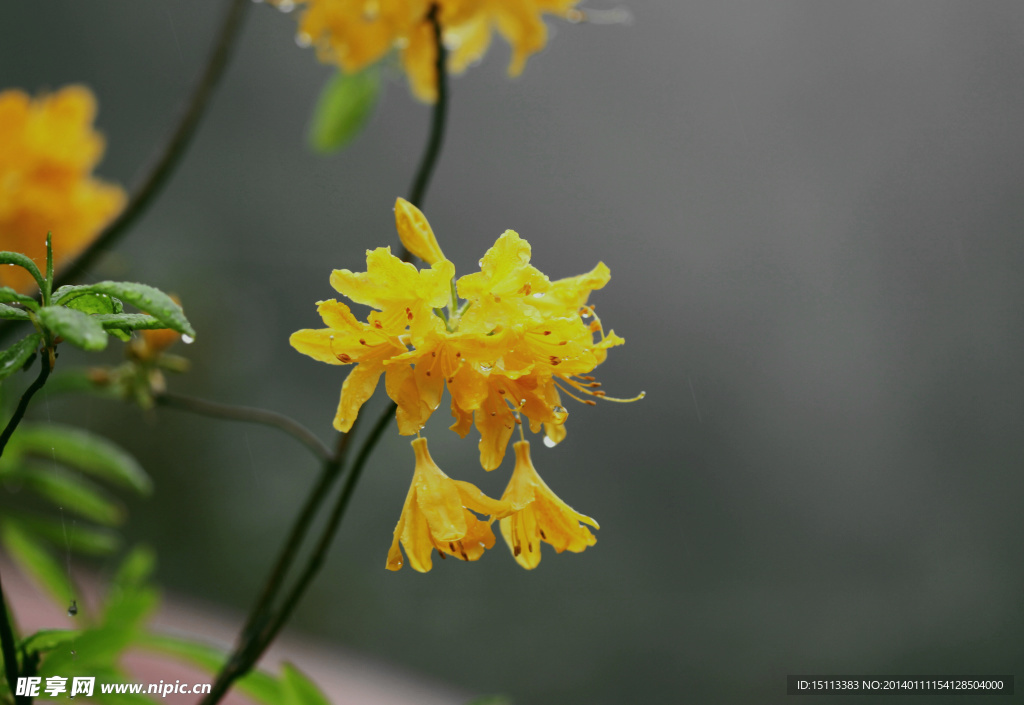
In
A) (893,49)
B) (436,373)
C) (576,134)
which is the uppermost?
(893,49)

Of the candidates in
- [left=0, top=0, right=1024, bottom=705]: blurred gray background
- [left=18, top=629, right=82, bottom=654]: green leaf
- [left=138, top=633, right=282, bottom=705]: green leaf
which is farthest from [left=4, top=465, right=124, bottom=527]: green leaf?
[left=0, top=0, right=1024, bottom=705]: blurred gray background

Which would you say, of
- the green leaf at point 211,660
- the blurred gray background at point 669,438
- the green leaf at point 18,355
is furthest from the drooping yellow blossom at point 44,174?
the blurred gray background at point 669,438

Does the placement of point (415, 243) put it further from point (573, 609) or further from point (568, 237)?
point (573, 609)

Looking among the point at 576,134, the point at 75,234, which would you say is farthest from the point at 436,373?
the point at 576,134

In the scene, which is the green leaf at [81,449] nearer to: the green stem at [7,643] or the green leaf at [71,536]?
the green leaf at [71,536]

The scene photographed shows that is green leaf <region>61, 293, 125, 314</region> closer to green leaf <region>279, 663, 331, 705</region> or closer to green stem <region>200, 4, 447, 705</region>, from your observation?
green stem <region>200, 4, 447, 705</region>

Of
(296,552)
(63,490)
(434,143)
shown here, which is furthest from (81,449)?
(434,143)

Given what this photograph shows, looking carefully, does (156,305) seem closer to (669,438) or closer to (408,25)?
(408,25)
